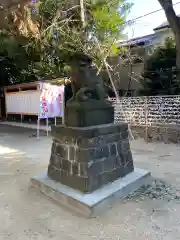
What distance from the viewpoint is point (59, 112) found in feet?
24.8

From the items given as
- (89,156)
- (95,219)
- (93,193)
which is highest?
(89,156)

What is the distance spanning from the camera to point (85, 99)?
3133 millimetres

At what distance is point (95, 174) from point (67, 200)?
0.43m

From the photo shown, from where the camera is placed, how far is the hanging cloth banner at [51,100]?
23.5ft

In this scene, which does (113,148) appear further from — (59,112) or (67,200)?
(59,112)

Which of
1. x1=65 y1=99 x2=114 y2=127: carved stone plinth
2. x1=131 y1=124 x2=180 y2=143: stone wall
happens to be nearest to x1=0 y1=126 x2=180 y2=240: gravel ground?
x1=65 y1=99 x2=114 y2=127: carved stone plinth

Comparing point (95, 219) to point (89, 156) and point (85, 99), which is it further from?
point (85, 99)

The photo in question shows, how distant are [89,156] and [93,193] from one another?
0.41m

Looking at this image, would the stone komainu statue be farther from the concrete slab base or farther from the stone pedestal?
the concrete slab base

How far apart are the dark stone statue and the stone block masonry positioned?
4.8 inches

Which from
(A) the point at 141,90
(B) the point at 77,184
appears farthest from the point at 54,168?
(A) the point at 141,90

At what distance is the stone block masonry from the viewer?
9.68 feet

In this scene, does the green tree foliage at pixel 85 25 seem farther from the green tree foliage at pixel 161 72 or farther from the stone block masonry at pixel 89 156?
the stone block masonry at pixel 89 156

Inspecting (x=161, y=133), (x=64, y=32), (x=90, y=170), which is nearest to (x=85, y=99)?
(x=90, y=170)
